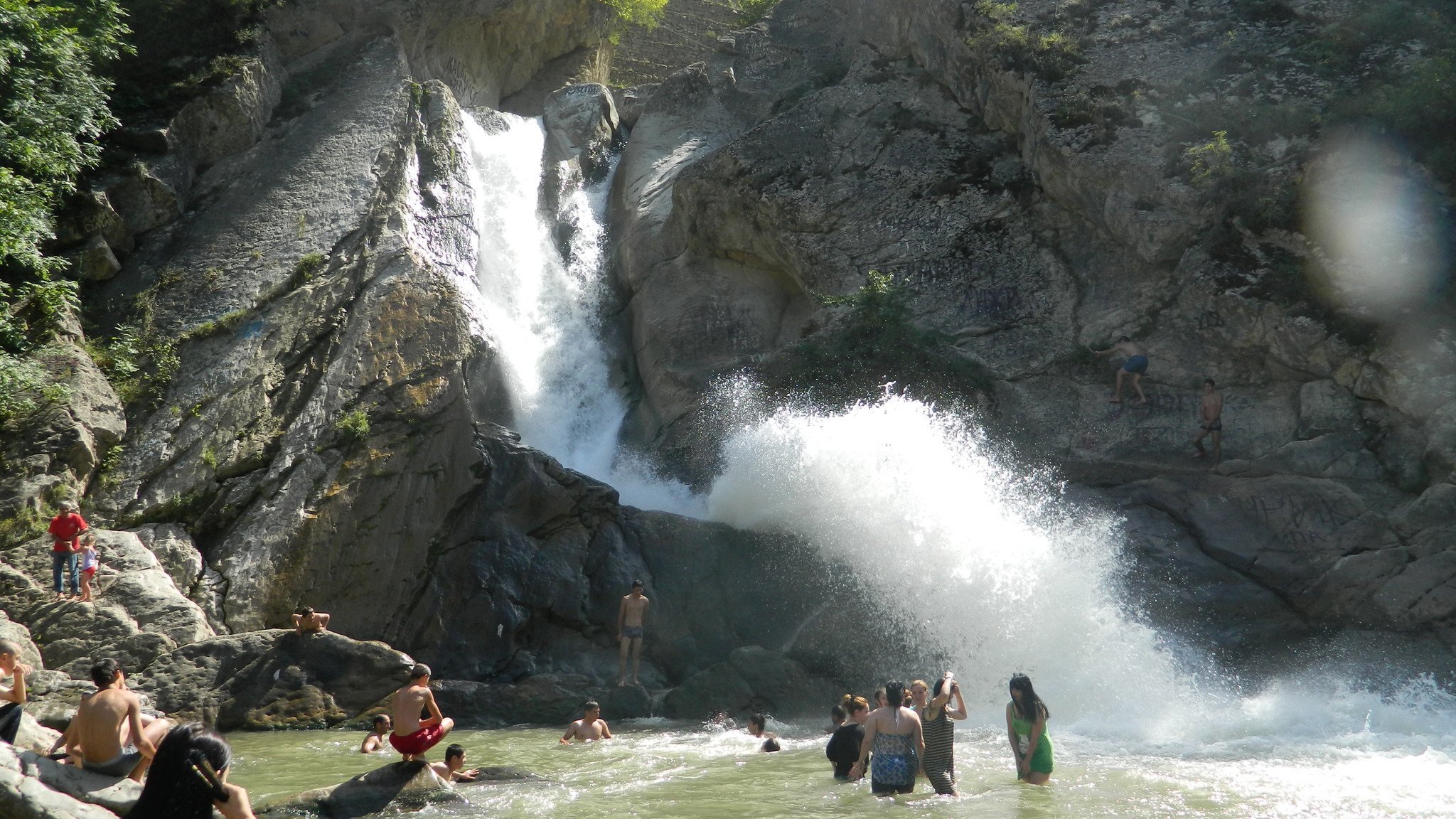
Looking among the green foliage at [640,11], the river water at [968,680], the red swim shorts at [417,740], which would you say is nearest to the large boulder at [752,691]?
the river water at [968,680]

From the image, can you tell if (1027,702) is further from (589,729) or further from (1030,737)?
(589,729)

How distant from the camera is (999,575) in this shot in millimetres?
15359

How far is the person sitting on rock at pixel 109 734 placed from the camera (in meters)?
7.38

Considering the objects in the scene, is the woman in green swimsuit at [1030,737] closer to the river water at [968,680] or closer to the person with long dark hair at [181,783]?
the river water at [968,680]

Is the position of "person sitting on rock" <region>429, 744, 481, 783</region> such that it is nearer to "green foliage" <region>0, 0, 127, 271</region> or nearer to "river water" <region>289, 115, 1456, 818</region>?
"river water" <region>289, 115, 1456, 818</region>

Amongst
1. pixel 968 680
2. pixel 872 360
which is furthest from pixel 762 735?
pixel 872 360

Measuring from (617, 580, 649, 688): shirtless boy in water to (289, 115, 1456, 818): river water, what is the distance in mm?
2123

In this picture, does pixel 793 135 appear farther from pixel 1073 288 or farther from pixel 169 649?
pixel 169 649

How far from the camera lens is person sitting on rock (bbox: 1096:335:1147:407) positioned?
741 inches

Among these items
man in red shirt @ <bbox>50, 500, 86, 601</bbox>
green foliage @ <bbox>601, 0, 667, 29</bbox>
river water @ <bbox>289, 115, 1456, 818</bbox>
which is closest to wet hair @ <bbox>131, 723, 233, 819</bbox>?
river water @ <bbox>289, 115, 1456, 818</bbox>

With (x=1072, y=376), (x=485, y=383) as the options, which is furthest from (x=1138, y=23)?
(x=485, y=383)

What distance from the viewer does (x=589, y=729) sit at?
12.5 meters

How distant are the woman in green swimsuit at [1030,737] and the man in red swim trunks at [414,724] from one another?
5117mm

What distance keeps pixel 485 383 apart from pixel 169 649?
9.60 m
